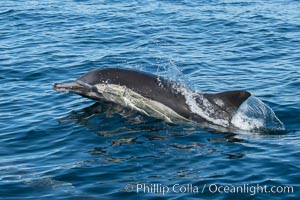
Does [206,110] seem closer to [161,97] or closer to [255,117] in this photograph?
[161,97]

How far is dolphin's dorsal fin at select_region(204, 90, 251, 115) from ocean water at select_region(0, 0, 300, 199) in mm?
781

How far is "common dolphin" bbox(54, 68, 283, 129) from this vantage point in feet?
48.6

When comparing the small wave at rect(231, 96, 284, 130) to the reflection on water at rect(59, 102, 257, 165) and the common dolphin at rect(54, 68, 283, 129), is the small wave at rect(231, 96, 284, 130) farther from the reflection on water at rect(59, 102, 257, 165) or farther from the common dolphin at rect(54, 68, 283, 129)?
the reflection on water at rect(59, 102, 257, 165)

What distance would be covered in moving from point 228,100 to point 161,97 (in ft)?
5.68

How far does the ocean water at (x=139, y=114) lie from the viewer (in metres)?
11.7

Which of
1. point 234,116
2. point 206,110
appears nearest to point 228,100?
point 234,116

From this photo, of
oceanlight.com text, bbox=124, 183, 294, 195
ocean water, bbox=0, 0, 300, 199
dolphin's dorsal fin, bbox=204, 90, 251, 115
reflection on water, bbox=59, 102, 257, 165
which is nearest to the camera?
oceanlight.com text, bbox=124, 183, 294, 195

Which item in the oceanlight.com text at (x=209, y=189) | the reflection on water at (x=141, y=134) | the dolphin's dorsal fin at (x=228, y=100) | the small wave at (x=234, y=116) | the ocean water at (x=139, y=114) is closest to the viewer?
the oceanlight.com text at (x=209, y=189)

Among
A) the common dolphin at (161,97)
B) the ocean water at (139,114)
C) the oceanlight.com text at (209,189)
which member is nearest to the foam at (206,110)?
the common dolphin at (161,97)

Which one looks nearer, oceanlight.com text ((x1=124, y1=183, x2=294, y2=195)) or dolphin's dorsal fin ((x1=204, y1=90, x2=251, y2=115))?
oceanlight.com text ((x1=124, y1=183, x2=294, y2=195))

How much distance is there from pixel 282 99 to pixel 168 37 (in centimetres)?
888

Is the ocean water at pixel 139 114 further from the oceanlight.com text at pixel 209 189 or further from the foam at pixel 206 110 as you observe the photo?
the foam at pixel 206 110

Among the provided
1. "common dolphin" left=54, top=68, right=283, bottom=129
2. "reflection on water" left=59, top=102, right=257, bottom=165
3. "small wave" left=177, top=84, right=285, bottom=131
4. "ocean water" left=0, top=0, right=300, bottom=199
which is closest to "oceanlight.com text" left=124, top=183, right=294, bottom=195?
"ocean water" left=0, top=0, right=300, bottom=199

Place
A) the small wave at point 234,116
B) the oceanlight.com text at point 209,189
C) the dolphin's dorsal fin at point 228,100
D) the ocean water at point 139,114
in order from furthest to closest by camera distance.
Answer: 1. the small wave at point 234,116
2. the dolphin's dorsal fin at point 228,100
3. the ocean water at point 139,114
4. the oceanlight.com text at point 209,189
